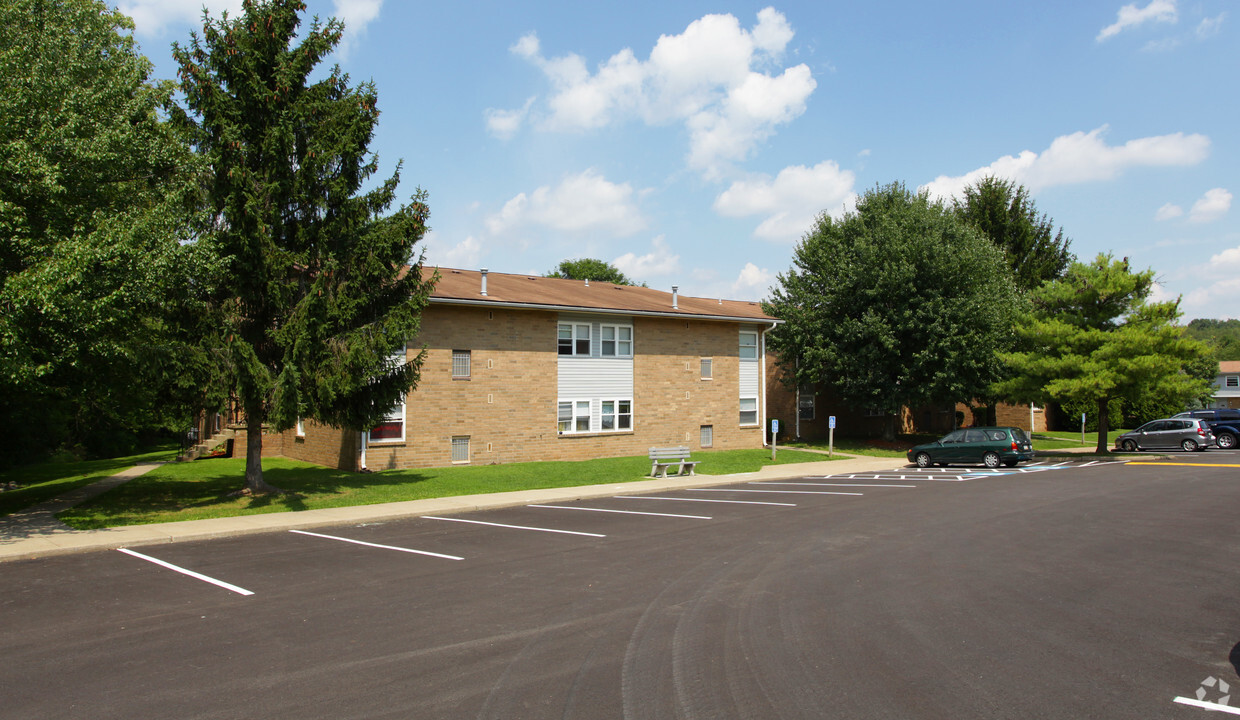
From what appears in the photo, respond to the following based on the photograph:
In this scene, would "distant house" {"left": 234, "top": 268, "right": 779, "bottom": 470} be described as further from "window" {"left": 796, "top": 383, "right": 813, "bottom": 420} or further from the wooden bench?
"window" {"left": 796, "top": 383, "right": 813, "bottom": 420}

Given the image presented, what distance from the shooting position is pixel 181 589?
29.6 feet

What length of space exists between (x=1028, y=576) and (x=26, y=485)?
28.4 m

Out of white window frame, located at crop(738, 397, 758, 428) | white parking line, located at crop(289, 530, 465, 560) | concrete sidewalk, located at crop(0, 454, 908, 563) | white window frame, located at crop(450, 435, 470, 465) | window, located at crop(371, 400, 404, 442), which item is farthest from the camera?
white window frame, located at crop(738, 397, 758, 428)

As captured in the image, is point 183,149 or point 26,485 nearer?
point 183,149

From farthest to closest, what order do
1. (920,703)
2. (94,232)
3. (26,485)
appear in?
(26,485), (94,232), (920,703)

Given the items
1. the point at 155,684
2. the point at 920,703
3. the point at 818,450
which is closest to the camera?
the point at 920,703

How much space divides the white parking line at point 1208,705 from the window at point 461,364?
2296 centimetres

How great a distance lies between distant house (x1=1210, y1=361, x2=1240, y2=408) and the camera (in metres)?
73.1

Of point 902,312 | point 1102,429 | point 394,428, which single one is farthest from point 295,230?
point 1102,429

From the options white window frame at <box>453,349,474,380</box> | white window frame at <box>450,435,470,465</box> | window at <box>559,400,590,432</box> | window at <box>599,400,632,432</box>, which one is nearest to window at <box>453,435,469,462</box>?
white window frame at <box>450,435,470,465</box>

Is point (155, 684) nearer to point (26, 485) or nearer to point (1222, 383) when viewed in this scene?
point (26, 485)

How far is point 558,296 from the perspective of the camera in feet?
97.6

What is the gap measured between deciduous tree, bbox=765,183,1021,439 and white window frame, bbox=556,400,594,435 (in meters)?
12.0

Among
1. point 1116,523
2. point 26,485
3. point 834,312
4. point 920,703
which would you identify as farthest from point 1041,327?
point 26,485
